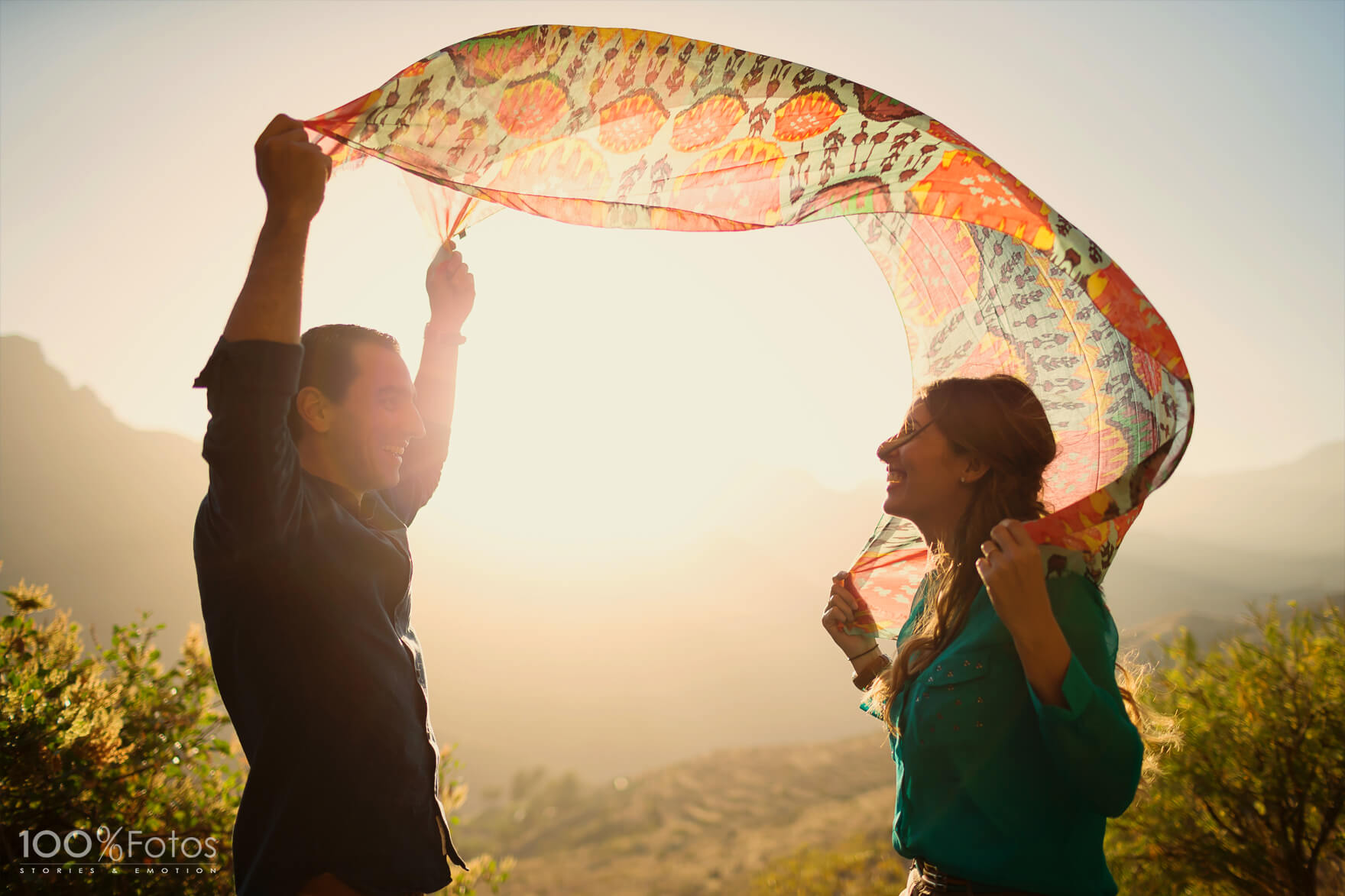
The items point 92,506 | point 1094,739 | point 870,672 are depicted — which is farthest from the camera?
point 92,506

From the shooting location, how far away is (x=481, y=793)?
5153 cm

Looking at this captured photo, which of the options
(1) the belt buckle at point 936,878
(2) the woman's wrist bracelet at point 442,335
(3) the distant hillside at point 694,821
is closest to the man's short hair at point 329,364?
(2) the woman's wrist bracelet at point 442,335

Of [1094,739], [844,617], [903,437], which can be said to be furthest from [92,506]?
[1094,739]

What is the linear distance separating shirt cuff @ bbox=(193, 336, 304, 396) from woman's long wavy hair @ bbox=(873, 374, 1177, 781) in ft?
5.84

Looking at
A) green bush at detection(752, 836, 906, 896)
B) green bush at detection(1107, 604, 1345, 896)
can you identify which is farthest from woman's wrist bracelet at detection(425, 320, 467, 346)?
green bush at detection(752, 836, 906, 896)

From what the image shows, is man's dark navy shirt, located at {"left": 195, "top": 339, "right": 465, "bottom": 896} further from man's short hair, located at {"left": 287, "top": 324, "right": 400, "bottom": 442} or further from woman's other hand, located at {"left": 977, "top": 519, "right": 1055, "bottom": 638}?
woman's other hand, located at {"left": 977, "top": 519, "right": 1055, "bottom": 638}

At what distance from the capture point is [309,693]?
61.0 inches

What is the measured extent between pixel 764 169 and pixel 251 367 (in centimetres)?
154

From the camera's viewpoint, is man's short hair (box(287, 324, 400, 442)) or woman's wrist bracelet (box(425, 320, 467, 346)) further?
woman's wrist bracelet (box(425, 320, 467, 346))

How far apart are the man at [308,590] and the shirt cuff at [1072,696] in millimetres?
1468

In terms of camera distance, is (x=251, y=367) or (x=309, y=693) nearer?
(x=251, y=367)

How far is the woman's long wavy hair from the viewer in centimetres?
202

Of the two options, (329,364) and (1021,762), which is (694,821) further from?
(329,364)

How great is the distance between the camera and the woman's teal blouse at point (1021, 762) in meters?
1.50
